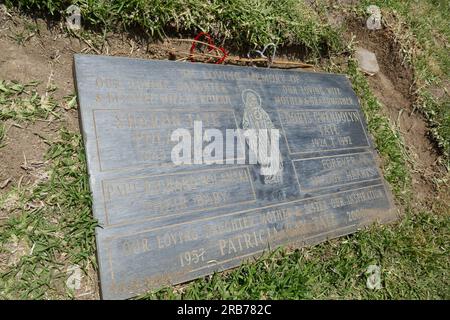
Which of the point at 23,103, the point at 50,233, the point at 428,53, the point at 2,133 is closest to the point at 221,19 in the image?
the point at 23,103

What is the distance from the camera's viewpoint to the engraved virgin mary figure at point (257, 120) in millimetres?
2393

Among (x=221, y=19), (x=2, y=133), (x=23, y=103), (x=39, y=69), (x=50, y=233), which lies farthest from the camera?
(x=221, y=19)

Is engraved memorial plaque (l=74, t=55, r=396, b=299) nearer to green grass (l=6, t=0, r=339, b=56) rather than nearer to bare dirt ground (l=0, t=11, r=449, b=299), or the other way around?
bare dirt ground (l=0, t=11, r=449, b=299)

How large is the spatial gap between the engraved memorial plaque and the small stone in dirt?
1278 millimetres

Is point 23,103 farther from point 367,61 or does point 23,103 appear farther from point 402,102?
point 402,102

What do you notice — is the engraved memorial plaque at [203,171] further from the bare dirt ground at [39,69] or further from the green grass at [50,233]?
the bare dirt ground at [39,69]

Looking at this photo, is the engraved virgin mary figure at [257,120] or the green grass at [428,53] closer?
the engraved virgin mary figure at [257,120]

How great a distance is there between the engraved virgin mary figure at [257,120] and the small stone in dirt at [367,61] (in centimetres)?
181

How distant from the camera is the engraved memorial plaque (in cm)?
186

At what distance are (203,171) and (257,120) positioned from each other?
59 cm

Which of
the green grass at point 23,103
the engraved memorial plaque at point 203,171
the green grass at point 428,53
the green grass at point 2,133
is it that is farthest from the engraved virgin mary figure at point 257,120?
the green grass at point 428,53

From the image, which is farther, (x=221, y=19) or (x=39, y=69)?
(x=221, y=19)

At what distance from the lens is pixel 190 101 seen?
7.57 ft

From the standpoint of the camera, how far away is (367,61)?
395 cm
